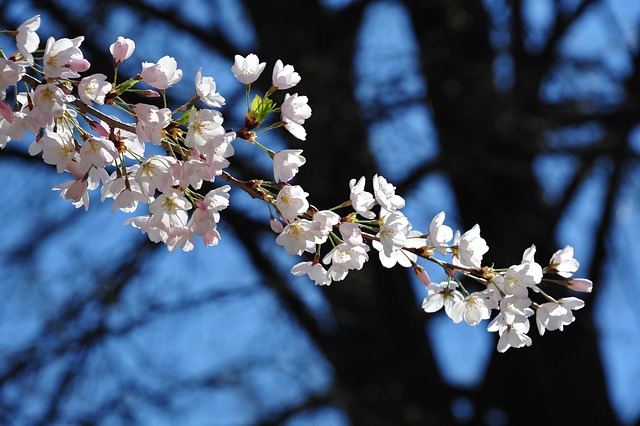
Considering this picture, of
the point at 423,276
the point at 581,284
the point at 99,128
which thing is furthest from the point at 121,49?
the point at 581,284

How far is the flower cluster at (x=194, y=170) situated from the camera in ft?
3.20

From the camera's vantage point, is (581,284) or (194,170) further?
(581,284)

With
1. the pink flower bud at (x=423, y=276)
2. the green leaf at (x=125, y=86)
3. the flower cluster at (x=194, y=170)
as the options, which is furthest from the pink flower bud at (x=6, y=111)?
the pink flower bud at (x=423, y=276)

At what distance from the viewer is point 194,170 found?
98cm

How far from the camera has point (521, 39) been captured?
4.58m

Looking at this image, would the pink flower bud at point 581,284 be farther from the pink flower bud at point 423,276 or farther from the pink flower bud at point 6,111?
the pink flower bud at point 6,111

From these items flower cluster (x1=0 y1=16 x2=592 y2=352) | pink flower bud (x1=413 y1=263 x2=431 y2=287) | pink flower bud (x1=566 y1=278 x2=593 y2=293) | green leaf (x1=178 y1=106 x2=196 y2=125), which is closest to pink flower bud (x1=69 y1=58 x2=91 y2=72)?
flower cluster (x1=0 y1=16 x2=592 y2=352)

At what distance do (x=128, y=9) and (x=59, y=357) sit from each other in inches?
69.5

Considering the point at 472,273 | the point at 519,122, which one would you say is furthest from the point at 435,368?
the point at 472,273

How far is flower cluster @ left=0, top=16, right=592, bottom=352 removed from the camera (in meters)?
0.98

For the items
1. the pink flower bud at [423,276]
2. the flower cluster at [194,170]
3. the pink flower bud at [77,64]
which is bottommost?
the pink flower bud at [423,276]

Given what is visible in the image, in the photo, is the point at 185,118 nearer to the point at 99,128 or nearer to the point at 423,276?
the point at 99,128

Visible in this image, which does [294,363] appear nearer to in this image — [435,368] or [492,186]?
[435,368]

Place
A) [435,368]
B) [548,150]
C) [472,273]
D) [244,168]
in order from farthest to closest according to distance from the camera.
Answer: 1. [435,368]
2. [548,150]
3. [244,168]
4. [472,273]
